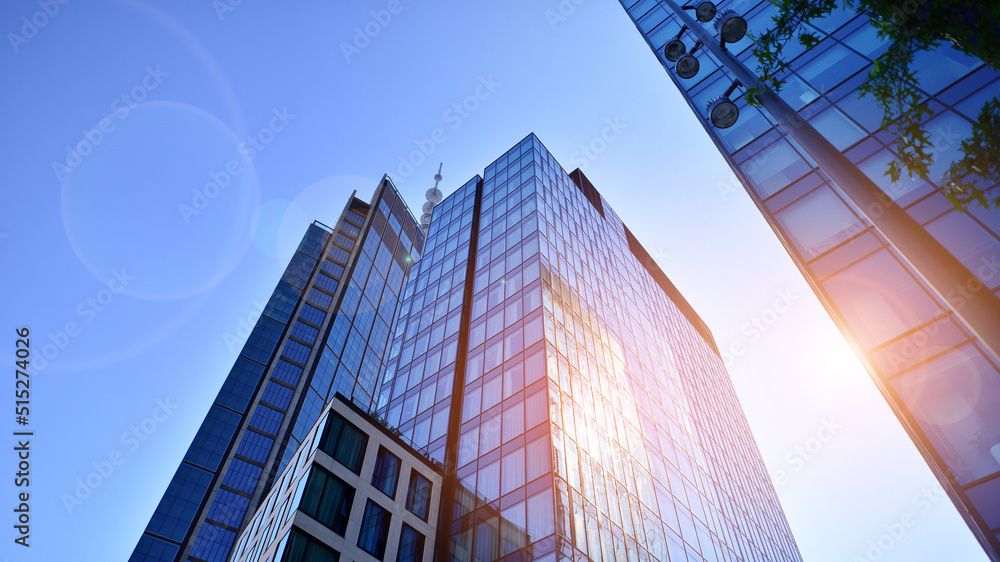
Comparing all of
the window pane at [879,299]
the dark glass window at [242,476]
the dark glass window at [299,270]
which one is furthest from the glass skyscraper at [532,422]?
the dark glass window at [299,270]

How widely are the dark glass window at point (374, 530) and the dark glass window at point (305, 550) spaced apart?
1568 millimetres

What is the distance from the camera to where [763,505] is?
179 ft

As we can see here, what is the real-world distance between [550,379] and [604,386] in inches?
264

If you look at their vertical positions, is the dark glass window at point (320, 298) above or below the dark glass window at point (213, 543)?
above

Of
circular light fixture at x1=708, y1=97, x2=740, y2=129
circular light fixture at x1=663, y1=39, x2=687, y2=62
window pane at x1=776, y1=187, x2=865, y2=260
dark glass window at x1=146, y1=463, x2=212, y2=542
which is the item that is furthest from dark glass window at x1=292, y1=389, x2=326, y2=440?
circular light fixture at x1=708, y1=97, x2=740, y2=129

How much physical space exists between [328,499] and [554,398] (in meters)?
11.1

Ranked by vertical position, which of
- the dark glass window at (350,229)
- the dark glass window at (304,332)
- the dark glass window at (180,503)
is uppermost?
the dark glass window at (350,229)

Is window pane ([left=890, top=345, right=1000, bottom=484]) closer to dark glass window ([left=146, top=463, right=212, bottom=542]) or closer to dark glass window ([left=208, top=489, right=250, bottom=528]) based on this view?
dark glass window ([left=146, top=463, right=212, bottom=542])

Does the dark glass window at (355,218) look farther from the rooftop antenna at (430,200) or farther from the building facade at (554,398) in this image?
the building facade at (554,398)

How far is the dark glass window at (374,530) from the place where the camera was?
23.8 m

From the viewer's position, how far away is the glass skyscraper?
24031 mm

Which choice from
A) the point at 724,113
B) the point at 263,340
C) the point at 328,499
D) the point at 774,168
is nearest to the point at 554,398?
the point at 328,499

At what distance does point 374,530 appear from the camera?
2453 centimetres

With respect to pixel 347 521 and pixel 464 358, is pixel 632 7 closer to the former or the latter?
pixel 464 358
